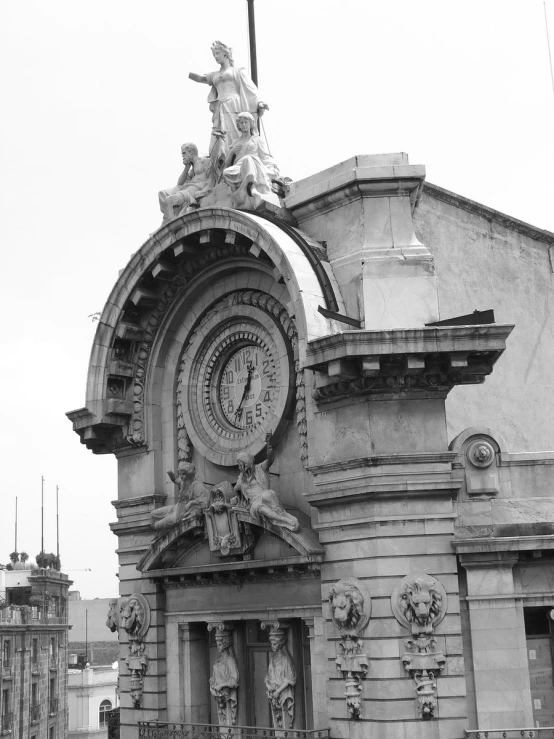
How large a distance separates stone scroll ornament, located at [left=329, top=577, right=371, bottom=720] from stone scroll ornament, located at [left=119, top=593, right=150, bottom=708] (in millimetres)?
5705

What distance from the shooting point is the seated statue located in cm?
2381

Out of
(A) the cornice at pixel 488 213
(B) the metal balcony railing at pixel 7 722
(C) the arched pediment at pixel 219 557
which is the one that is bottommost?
(B) the metal balcony railing at pixel 7 722

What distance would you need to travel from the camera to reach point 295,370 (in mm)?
21547

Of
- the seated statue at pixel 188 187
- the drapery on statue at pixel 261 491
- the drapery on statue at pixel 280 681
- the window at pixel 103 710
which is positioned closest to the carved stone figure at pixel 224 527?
the drapery on statue at pixel 261 491

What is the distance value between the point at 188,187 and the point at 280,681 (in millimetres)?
9930

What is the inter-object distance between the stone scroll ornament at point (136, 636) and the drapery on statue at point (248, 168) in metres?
8.23

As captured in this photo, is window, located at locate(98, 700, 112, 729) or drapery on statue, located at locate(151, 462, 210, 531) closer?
drapery on statue, located at locate(151, 462, 210, 531)

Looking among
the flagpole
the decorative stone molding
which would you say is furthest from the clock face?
the flagpole

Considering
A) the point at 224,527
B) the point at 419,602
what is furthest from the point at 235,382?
the point at 419,602

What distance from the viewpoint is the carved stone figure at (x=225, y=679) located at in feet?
72.4

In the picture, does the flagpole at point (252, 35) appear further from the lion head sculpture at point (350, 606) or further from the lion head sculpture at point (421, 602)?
the lion head sculpture at point (421, 602)

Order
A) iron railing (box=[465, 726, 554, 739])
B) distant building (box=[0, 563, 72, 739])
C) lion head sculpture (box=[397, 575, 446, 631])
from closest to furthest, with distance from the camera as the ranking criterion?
iron railing (box=[465, 726, 554, 739])
lion head sculpture (box=[397, 575, 446, 631])
distant building (box=[0, 563, 72, 739])

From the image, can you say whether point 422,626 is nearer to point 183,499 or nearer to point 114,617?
point 183,499

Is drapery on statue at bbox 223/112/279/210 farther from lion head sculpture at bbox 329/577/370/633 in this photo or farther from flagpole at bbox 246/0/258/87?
lion head sculpture at bbox 329/577/370/633
